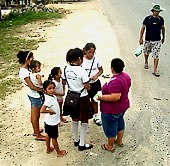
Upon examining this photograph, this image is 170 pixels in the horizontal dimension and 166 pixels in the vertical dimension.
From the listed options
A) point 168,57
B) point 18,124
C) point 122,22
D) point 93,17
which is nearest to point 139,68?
point 168,57

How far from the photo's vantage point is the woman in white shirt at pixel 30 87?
508 cm

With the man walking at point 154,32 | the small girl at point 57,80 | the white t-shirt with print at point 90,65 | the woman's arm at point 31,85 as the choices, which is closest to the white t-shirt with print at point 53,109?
the woman's arm at point 31,85

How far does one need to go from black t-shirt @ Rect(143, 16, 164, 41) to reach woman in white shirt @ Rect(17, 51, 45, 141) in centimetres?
397

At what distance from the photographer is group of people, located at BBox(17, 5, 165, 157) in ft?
15.5

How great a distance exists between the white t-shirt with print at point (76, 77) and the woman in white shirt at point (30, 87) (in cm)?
60

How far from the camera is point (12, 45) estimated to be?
11680mm

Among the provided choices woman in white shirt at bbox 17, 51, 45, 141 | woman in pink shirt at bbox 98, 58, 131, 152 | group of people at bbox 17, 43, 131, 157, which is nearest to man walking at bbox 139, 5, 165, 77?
group of people at bbox 17, 43, 131, 157

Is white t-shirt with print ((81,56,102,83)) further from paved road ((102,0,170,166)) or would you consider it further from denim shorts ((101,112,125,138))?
paved road ((102,0,170,166))

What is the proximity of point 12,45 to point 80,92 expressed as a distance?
7366 millimetres

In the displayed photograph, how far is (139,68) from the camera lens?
351 inches

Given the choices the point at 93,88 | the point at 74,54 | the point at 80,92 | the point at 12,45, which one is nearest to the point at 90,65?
the point at 93,88

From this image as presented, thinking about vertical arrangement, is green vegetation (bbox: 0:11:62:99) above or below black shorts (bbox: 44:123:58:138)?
below

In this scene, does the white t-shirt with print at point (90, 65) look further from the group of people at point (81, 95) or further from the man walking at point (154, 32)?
the man walking at point (154, 32)

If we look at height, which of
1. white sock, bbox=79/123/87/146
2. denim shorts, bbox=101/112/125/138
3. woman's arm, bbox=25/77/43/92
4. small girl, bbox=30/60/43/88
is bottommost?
white sock, bbox=79/123/87/146
